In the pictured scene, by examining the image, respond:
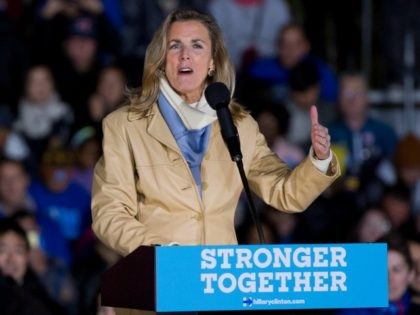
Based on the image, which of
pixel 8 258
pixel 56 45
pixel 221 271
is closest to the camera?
pixel 221 271

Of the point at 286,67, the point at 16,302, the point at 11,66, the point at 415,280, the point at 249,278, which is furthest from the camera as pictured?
the point at 286,67

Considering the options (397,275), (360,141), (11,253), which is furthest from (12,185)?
(397,275)

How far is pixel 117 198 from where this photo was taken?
5.37 meters

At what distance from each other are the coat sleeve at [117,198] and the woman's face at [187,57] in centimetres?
24

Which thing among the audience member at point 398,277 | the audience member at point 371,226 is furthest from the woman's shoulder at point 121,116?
the audience member at point 371,226

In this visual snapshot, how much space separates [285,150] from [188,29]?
456 centimetres

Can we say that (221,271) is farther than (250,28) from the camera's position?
No

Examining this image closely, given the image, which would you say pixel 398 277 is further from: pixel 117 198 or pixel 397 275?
pixel 117 198

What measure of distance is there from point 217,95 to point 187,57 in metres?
0.35

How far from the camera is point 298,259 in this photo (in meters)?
4.87

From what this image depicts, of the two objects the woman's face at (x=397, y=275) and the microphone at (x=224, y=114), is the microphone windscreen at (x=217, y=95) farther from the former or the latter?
the woman's face at (x=397, y=275)

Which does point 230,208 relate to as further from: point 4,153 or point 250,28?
point 250,28

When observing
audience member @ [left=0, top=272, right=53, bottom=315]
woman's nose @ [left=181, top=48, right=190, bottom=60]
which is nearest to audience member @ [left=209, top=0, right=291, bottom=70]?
audience member @ [left=0, top=272, right=53, bottom=315]

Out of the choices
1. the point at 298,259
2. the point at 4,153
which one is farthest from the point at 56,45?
the point at 298,259
